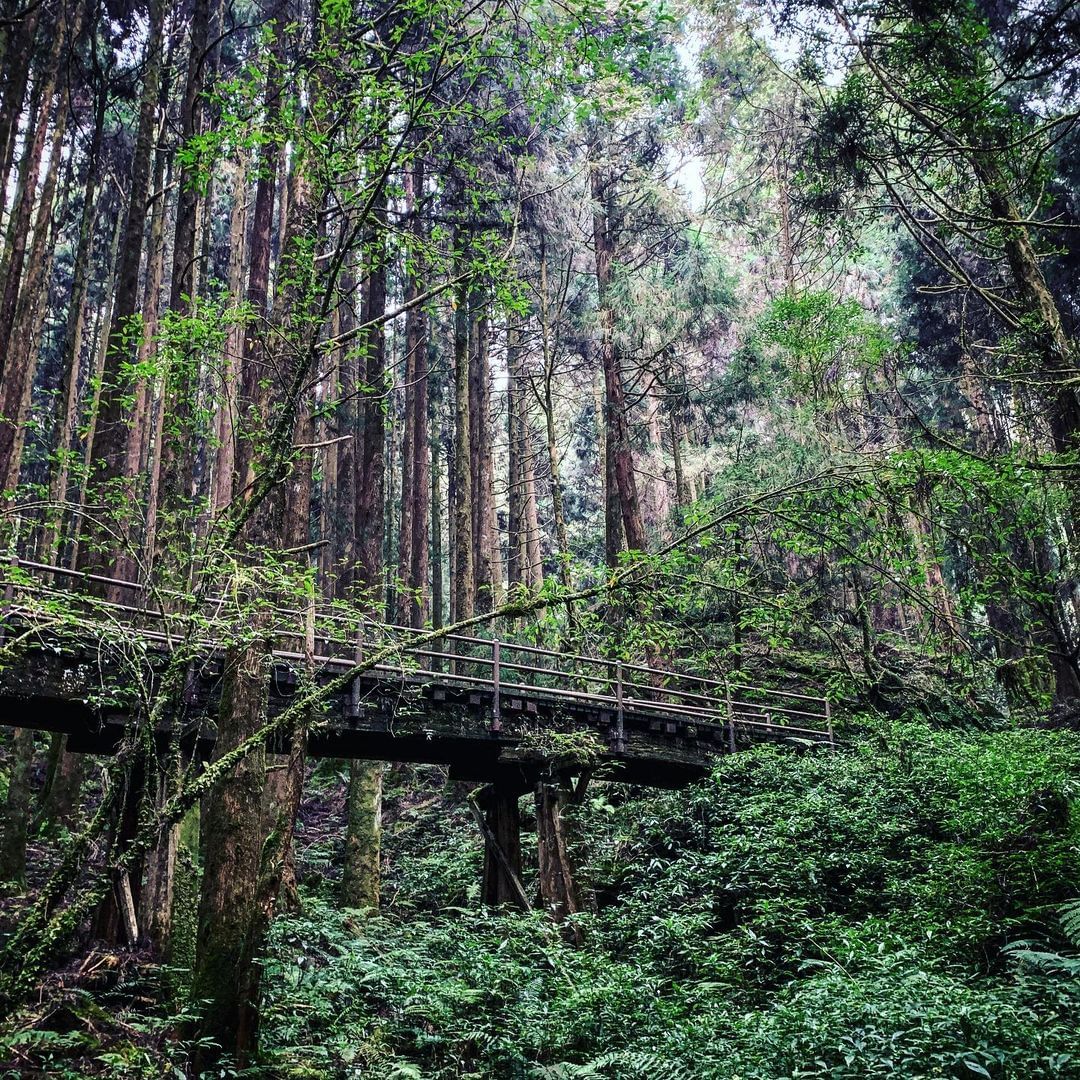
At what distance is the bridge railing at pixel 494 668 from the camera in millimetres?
7434

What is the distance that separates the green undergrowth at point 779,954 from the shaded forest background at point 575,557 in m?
0.06

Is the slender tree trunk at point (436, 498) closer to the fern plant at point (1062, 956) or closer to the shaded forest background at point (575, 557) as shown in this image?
the shaded forest background at point (575, 557)

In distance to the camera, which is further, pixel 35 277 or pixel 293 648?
pixel 35 277

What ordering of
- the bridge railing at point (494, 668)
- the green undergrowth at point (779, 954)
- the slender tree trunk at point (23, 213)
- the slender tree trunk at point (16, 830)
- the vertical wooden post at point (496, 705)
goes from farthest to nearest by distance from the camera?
the slender tree trunk at point (23, 213)
the vertical wooden post at point (496, 705)
the slender tree trunk at point (16, 830)
the bridge railing at point (494, 668)
the green undergrowth at point (779, 954)

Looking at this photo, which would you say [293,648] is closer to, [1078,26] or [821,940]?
[821,940]

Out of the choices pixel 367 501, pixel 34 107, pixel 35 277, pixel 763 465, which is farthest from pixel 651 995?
pixel 34 107

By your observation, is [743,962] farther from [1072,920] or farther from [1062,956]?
[1072,920]

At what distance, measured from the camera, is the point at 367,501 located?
52.0 feet

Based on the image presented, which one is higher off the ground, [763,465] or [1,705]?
[763,465]

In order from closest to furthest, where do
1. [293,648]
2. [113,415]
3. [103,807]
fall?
1. [103,807]
2. [293,648]
3. [113,415]

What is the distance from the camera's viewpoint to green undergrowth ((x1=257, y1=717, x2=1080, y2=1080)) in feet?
19.3

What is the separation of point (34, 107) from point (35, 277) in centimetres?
459

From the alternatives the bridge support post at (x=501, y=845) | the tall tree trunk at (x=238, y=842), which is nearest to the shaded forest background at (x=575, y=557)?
the tall tree trunk at (x=238, y=842)

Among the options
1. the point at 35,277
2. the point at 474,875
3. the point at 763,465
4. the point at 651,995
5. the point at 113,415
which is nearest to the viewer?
the point at 651,995
